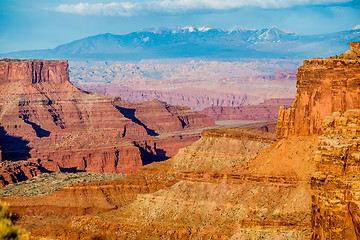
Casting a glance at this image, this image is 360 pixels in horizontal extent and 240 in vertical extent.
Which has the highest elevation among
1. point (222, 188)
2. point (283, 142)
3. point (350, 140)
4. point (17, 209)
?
point (350, 140)

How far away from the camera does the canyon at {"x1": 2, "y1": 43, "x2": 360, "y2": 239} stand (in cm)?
2731

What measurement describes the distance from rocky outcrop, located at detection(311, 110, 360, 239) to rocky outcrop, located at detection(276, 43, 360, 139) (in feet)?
99.3

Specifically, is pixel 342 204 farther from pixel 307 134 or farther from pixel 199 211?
pixel 199 211

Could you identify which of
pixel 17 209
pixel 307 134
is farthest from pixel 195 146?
pixel 307 134

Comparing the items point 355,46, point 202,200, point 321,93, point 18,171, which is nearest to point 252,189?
point 202,200

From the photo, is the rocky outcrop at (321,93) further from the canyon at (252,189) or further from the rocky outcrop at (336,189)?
the rocky outcrop at (336,189)

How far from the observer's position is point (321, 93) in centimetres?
6400

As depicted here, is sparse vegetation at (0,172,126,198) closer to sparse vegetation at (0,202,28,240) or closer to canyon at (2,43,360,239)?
canyon at (2,43,360,239)

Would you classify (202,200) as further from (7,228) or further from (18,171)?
(18,171)

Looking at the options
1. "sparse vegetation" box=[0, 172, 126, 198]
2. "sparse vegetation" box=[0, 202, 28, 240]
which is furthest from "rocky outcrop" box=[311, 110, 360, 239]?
"sparse vegetation" box=[0, 172, 126, 198]

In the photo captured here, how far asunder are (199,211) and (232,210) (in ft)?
21.9

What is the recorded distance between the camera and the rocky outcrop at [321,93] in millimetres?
59719

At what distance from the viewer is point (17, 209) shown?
335ft

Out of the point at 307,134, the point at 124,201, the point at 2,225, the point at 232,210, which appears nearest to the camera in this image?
the point at 2,225
